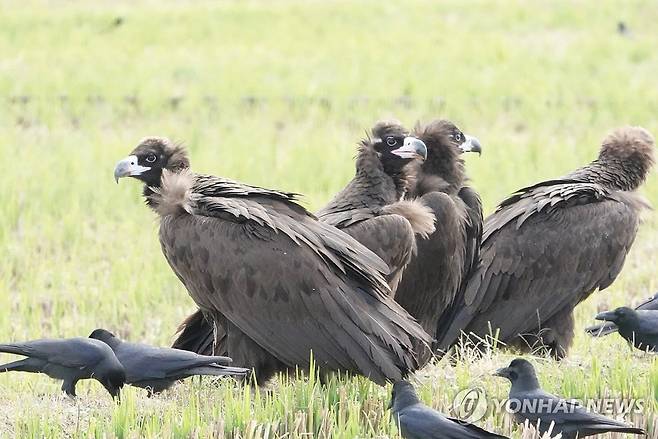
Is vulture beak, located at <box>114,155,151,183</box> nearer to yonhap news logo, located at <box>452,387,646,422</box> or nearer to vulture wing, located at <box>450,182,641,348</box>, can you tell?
vulture wing, located at <box>450,182,641,348</box>

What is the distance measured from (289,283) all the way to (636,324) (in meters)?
1.78

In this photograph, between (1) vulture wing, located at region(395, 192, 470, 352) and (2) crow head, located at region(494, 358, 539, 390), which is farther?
(1) vulture wing, located at region(395, 192, 470, 352)

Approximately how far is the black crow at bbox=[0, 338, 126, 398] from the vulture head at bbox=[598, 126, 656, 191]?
3.49m

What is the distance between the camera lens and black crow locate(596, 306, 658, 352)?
6.42m

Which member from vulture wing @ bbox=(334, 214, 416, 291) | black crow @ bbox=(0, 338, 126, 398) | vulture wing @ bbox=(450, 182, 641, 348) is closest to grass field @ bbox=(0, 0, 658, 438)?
black crow @ bbox=(0, 338, 126, 398)

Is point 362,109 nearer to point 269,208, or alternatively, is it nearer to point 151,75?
point 151,75

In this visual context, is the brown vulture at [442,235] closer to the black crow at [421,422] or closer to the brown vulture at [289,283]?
the brown vulture at [289,283]

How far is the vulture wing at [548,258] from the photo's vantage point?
24.1 feet

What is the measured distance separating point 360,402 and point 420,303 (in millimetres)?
1459

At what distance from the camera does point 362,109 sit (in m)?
15.3

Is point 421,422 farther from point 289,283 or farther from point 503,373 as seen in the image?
point 289,283

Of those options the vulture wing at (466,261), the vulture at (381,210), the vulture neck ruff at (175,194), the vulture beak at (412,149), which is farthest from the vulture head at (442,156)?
the vulture neck ruff at (175,194)

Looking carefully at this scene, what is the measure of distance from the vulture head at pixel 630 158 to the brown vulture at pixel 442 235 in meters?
0.88

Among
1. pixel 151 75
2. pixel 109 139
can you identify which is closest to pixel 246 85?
pixel 151 75
